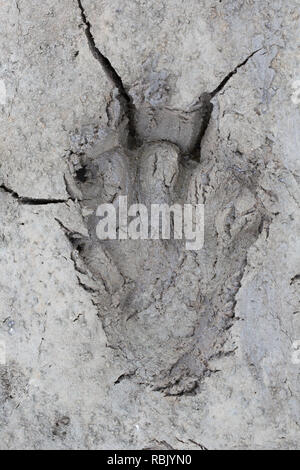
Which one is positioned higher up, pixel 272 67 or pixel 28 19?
pixel 28 19

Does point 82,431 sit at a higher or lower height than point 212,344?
lower

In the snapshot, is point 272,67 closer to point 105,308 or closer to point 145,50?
point 145,50

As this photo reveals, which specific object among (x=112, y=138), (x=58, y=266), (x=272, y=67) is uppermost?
(x=272, y=67)

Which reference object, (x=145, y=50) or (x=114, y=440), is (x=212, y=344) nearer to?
(x=114, y=440)

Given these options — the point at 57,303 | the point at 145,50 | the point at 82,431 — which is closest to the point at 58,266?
the point at 57,303

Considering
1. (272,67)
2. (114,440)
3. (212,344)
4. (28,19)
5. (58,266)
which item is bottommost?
(114,440)

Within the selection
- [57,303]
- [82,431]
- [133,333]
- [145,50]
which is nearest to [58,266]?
[57,303]
